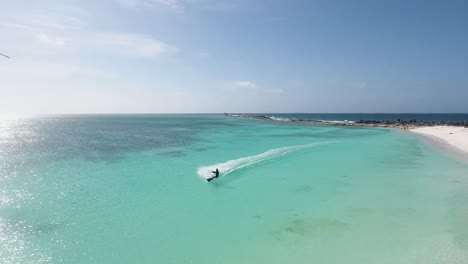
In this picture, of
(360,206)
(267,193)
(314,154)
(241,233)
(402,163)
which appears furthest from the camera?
(314,154)

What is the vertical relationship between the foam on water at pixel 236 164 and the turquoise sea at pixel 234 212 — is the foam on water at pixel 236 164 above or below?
above

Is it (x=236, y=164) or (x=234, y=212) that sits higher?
(x=236, y=164)

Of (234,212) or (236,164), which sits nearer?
(234,212)

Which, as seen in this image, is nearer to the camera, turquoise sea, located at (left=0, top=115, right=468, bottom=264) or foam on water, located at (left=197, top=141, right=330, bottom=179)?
turquoise sea, located at (left=0, top=115, right=468, bottom=264)

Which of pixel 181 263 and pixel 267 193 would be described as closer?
pixel 181 263

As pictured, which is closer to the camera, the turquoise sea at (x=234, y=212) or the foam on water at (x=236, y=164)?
the turquoise sea at (x=234, y=212)

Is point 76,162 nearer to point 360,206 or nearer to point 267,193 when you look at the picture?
point 267,193

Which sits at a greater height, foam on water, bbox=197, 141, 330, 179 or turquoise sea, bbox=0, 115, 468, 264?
foam on water, bbox=197, 141, 330, 179

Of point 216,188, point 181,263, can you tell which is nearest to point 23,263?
point 181,263
